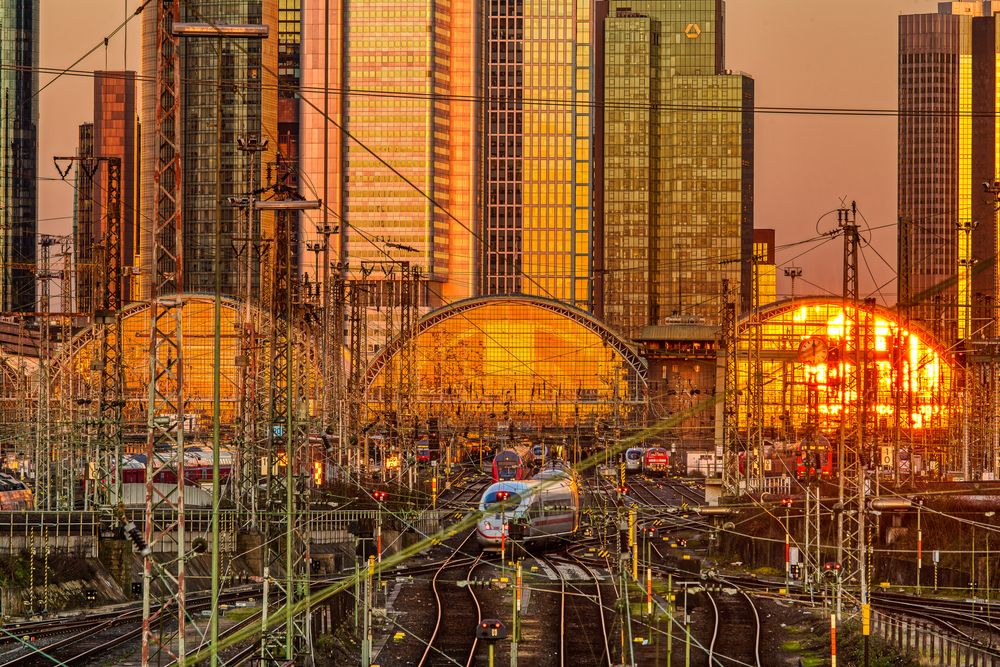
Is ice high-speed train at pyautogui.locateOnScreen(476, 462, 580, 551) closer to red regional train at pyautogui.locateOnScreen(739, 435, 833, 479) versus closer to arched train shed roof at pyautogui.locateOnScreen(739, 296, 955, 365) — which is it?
red regional train at pyautogui.locateOnScreen(739, 435, 833, 479)

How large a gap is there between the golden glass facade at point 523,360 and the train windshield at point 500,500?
87.1m

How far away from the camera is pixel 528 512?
5769 centimetres

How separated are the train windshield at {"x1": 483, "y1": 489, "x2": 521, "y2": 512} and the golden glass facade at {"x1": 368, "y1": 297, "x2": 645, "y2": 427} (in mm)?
87060

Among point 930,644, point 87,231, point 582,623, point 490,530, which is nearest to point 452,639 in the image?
point 582,623

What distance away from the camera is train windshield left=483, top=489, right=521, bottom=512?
56531 mm

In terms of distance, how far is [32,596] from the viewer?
4403 centimetres

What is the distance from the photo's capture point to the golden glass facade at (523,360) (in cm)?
14750

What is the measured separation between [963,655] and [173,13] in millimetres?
20909

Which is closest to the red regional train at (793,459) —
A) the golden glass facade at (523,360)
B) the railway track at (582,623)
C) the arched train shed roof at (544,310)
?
the railway track at (582,623)

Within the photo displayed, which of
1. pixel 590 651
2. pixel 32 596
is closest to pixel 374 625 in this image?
pixel 590 651

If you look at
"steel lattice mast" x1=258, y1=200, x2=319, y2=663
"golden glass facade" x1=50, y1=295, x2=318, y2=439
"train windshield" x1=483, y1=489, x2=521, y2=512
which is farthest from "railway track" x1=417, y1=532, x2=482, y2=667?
"golden glass facade" x1=50, y1=295, x2=318, y2=439

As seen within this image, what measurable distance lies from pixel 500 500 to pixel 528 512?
1229 mm

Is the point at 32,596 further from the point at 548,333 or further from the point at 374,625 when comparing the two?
the point at 548,333

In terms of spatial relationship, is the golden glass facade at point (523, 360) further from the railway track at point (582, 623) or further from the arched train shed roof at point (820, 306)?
the railway track at point (582, 623)
